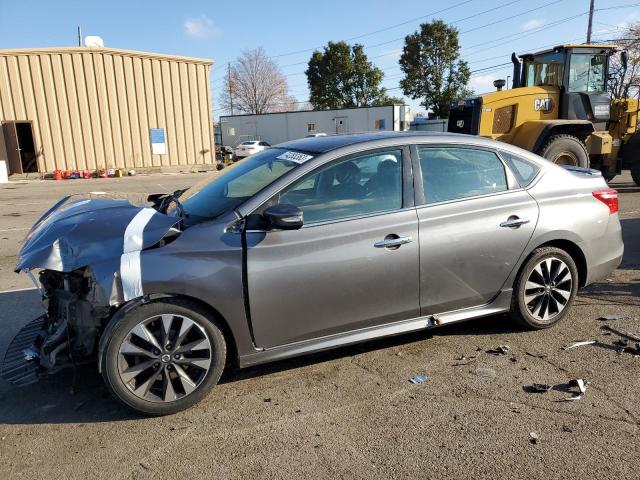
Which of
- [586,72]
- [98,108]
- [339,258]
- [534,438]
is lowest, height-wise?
[534,438]

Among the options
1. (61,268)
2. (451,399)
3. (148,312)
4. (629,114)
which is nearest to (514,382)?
(451,399)

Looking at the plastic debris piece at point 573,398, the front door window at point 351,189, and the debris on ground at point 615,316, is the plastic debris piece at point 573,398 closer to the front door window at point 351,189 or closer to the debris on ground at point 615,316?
the debris on ground at point 615,316

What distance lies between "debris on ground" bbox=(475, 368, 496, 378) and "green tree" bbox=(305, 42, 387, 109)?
49.7 meters

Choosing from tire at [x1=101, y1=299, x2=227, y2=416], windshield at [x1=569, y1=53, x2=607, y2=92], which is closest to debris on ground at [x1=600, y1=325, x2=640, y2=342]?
tire at [x1=101, y1=299, x2=227, y2=416]

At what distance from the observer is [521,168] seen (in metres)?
4.20

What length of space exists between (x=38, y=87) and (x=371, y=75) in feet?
113

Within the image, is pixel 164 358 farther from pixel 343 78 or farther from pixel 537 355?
pixel 343 78

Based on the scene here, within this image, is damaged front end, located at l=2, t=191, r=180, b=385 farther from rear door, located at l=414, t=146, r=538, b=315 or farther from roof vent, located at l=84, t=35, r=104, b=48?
roof vent, located at l=84, t=35, r=104, b=48

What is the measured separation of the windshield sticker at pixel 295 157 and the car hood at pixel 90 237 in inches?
36.6

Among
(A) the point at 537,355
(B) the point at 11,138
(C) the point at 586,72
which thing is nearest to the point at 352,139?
(A) the point at 537,355

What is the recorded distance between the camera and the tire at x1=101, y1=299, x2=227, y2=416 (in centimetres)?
296

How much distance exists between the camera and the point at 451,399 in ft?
10.6

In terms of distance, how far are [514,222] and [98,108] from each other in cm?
2382

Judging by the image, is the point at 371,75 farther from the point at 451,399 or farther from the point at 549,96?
the point at 451,399
